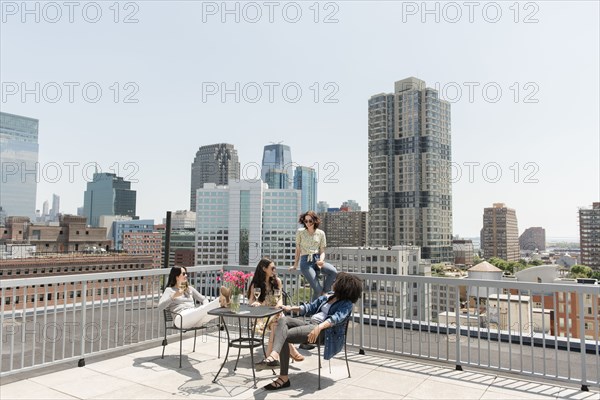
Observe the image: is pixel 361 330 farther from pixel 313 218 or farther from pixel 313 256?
pixel 313 218

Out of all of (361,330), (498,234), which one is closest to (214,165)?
(498,234)

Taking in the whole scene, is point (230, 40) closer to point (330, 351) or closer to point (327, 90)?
point (327, 90)

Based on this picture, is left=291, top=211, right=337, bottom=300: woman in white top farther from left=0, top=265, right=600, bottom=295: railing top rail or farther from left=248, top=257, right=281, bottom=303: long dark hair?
left=248, top=257, right=281, bottom=303: long dark hair

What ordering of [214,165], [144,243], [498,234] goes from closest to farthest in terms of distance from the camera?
[144,243] → [498,234] → [214,165]

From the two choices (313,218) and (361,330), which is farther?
(313,218)

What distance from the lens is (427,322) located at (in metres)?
4.74

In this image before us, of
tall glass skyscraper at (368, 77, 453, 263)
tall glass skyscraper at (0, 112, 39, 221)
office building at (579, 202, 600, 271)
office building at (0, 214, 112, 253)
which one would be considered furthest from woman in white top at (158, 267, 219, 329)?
tall glass skyscraper at (0, 112, 39, 221)

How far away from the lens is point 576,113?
2012 centimetres

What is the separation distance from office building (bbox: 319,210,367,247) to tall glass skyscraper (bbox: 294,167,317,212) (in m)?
23.3

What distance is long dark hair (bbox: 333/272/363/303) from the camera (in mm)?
3938

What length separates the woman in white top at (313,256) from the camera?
17.4ft

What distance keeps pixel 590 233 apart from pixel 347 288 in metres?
143

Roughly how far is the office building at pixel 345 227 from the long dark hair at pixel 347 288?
111m

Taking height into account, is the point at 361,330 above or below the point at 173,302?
below
